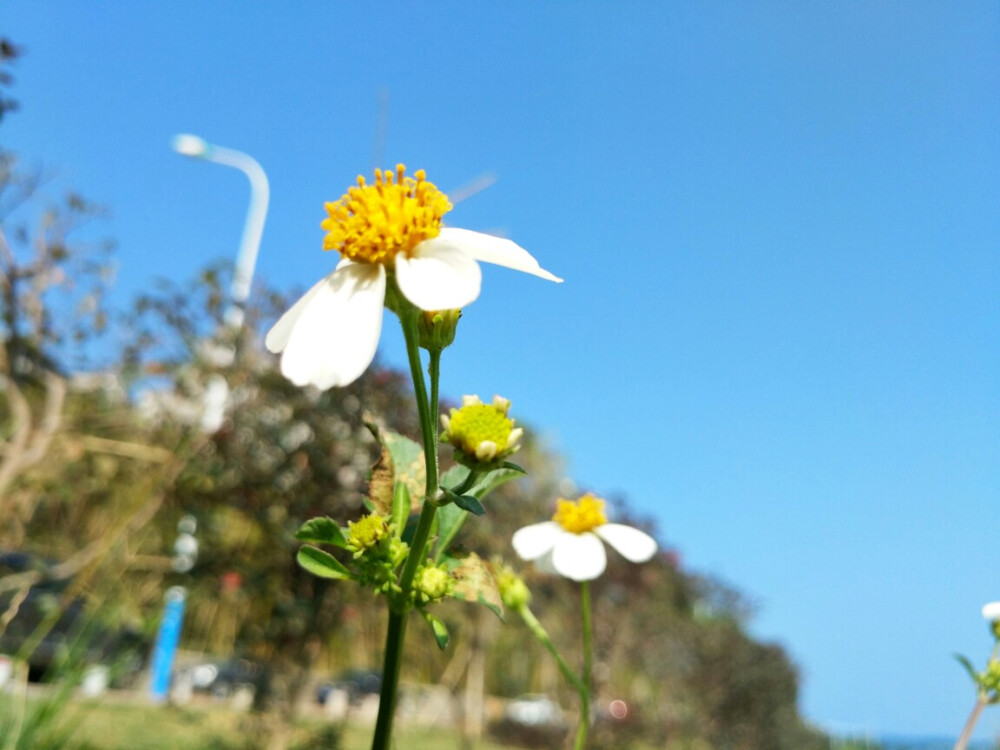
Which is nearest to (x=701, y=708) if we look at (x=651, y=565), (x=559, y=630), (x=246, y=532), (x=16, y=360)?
(x=559, y=630)

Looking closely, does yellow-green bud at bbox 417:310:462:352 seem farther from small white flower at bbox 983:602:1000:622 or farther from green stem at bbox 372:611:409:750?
small white flower at bbox 983:602:1000:622

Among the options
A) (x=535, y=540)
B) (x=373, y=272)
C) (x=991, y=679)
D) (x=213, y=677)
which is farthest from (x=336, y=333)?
(x=213, y=677)

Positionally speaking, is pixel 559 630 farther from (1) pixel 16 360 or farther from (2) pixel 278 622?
(1) pixel 16 360

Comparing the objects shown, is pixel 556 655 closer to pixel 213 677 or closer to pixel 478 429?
pixel 478 429

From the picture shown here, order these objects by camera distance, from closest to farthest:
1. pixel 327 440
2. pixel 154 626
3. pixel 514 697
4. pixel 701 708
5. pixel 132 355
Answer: pixel 154 626, pixel 327 440, pixel 132 355, pixel 701 708, pixel 514 697

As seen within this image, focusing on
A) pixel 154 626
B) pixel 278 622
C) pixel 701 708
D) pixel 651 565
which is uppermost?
pixel 651 565

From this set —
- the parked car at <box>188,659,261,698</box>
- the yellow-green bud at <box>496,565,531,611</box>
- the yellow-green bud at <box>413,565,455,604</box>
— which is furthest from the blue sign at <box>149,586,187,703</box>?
the yellow-green bud at <box>413,565,455,604</box>

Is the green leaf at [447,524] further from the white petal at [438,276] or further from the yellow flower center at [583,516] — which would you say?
the yellow flower center at [583,516]
